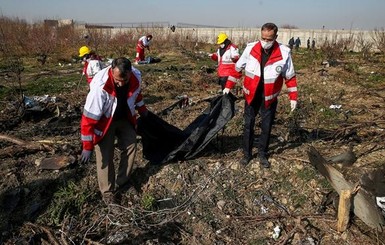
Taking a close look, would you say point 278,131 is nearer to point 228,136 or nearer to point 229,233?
point 228,136

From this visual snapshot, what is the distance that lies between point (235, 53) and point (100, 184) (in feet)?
12.1

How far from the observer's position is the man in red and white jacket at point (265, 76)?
3473 mm

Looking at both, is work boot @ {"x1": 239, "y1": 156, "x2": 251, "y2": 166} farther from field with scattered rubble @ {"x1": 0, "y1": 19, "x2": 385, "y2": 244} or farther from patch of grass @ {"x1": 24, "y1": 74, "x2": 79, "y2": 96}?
patch of grass @ {"x1": 24, "y1": 74, "x2": 79, "y2": 96}

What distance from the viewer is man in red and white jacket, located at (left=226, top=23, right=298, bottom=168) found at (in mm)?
3473

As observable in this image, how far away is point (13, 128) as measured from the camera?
17.7ft

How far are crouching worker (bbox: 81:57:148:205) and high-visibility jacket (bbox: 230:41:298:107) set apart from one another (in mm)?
1166

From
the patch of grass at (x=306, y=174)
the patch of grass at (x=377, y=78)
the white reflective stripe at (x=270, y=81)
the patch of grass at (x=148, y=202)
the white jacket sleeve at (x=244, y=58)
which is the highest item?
the white jacket sleeve at (x=244, y=58)

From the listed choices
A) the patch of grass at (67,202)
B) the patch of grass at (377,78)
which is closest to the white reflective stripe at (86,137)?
the patch of grass at (67,202)

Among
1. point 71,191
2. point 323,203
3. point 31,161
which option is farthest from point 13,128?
point 323,203

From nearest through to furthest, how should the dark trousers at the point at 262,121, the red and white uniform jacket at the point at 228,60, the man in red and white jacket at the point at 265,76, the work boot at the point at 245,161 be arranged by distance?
the man in red and white jacket at the point at 265,76, the dark trousers at the point at 262,121, the work boot at the point at 245,161, the red and white uniform jacket at the point at 228,60

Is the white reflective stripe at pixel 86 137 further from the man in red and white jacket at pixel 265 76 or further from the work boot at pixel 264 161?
the work boot at pixel 264 161

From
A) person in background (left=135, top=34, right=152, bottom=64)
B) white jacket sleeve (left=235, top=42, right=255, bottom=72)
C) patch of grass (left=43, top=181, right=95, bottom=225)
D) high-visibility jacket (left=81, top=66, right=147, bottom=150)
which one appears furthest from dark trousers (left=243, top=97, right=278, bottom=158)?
person in background (left=135, top=34, right=152, bottom=64)

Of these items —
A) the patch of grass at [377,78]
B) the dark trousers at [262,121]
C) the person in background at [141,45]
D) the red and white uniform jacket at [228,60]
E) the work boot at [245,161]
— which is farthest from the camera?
the person in background at [141,45]

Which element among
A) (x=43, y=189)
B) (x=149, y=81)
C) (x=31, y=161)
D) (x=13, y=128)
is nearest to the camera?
(x=43, y=189)
